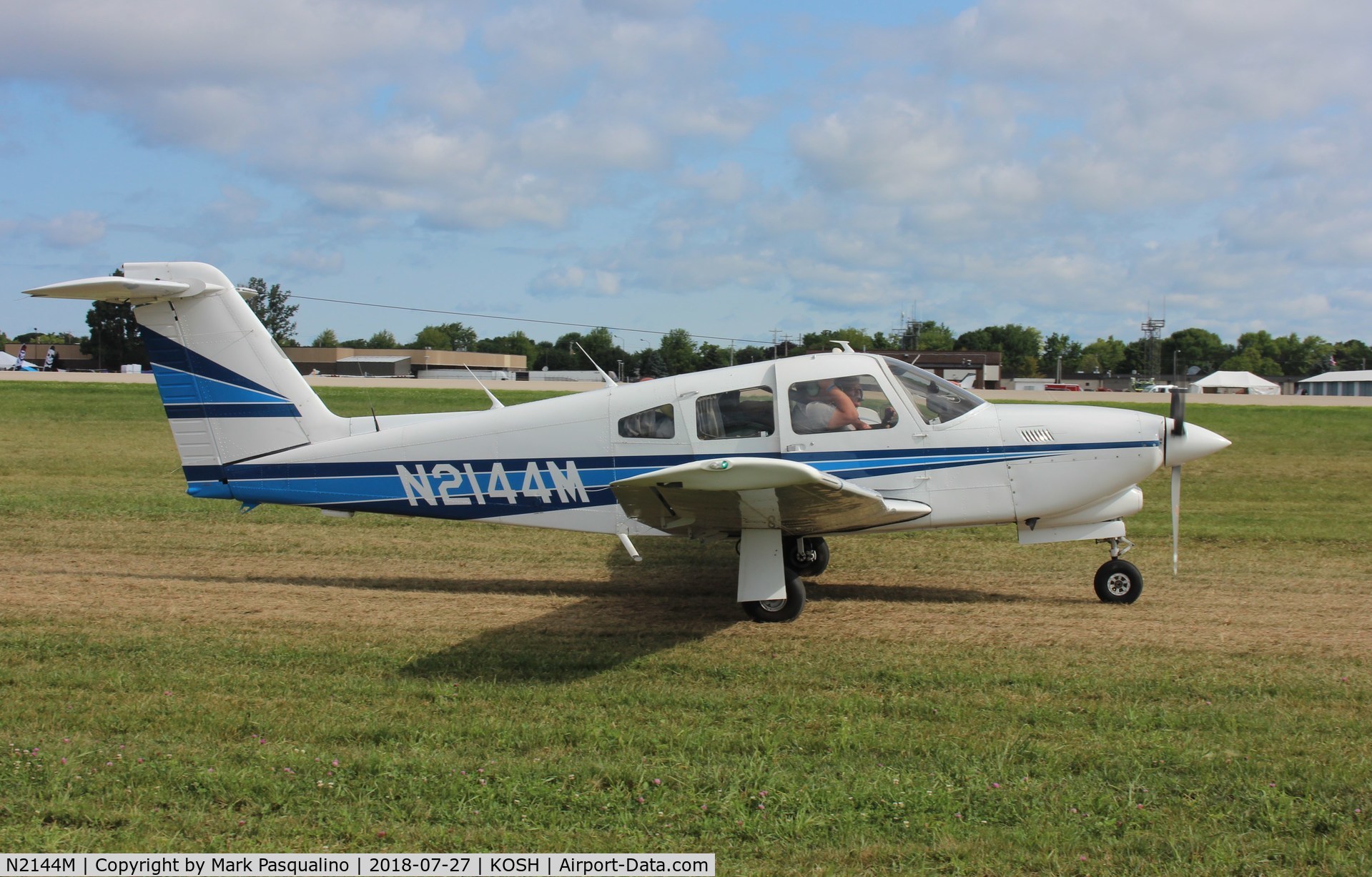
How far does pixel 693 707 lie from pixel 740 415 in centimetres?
305

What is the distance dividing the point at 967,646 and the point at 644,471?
2.95 meters

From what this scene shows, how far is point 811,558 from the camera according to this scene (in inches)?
376

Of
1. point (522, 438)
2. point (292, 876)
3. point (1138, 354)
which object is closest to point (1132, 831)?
point (292, 876)

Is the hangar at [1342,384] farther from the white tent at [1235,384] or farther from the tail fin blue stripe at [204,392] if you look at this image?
the tail fin blue stripe at [204,392]

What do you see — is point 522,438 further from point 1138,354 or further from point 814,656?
point 1138,354

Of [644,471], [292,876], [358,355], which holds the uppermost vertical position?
[358,355]

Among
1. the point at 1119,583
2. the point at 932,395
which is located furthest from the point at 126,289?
the point at 1119,583

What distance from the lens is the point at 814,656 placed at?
22.1 ft

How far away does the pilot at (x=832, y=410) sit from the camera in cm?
808

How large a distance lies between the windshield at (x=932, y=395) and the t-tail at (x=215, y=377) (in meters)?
5.05

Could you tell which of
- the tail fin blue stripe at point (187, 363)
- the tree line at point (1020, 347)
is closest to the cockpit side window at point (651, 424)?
the tail fin blue stripe at point (187, 363)
